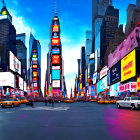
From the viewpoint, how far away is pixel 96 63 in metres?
197

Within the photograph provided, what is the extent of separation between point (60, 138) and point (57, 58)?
188482mm

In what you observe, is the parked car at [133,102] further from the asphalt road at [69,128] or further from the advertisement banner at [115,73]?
the advertisement banner at [115,73]

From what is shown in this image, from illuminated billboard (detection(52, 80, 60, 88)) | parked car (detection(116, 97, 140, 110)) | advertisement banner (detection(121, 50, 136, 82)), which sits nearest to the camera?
parked car (detection(116, 97, 140, 110))

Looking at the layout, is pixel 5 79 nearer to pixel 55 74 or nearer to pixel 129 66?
pixel 55 74

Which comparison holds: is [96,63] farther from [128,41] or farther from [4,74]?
[128,41]

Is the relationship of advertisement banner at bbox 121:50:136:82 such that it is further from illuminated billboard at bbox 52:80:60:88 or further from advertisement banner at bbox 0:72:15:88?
illuminated billboard at bbox 52:80:60:88

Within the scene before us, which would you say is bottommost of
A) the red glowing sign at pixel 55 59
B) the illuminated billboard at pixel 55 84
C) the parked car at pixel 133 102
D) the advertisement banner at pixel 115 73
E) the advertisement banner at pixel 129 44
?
the parked car at pixel 133 102

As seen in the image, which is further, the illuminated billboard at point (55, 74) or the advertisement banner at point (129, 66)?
the illuminated billboard at point (55, 74)

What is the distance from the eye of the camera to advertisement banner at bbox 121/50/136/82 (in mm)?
72750

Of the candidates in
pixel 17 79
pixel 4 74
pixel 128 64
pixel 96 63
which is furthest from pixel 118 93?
pixel 96 63

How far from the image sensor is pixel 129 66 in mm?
77875

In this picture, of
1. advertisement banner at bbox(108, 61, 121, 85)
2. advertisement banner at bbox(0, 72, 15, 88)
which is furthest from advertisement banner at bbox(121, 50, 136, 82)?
advertisement banner at bbox(0, 72, 15, 88)

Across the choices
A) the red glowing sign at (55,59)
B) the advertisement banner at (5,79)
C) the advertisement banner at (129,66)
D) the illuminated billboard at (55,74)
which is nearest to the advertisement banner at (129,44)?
the advertisement banner at (129,66)

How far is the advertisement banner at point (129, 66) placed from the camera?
72750mm
